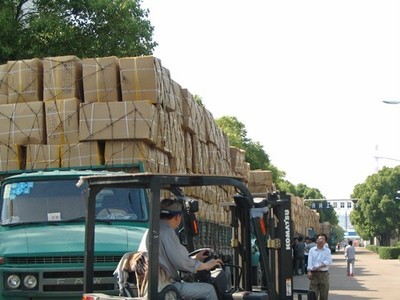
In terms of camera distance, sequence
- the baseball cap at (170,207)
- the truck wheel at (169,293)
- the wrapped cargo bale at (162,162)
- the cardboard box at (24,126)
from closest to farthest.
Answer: the truck wheel at (169,293) → the baseball cap at (170,207) → the cardboard box at (24,126) → the wrapped cargo bale at (162,162)

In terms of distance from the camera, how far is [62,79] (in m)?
15.0

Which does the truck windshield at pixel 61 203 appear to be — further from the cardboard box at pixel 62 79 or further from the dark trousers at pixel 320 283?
the dark trousers at pixel 320 283

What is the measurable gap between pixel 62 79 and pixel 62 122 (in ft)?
3.27

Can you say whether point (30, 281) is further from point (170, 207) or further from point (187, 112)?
point (187, 112)

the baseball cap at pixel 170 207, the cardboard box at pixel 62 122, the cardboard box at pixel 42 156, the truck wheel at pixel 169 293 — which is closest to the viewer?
the truck wheel at pixel 169 293

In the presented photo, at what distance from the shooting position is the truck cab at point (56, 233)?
969 cm

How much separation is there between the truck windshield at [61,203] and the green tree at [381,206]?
96.6 m

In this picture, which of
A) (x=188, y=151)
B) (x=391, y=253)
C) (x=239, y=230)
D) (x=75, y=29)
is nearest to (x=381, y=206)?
(x=391, y=253)

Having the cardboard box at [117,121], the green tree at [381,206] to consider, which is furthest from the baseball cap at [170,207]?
the green tree at [381,206]

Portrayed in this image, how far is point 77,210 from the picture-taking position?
A: 10.7 metres

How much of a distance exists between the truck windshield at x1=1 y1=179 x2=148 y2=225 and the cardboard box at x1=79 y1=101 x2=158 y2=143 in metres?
3.15

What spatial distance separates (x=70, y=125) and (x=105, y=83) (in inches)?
41.5

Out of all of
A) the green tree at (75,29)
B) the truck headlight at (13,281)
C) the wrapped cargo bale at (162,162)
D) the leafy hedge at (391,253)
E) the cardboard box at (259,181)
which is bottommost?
the leafy hedge at (391,253)

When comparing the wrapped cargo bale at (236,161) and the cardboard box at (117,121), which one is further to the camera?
the wrapped cargo bale at (236,161)
